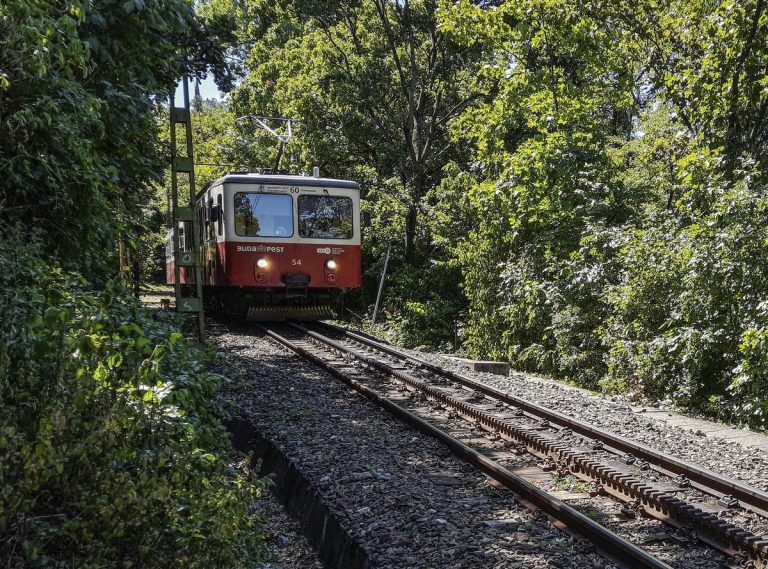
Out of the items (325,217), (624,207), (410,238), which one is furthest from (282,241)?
(624,207)

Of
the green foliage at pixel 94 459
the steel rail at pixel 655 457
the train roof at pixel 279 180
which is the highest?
the train roof at pixel 279 180

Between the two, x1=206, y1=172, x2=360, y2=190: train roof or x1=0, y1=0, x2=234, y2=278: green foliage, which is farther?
x1=206, y1=172, x2=360, y2=190: train roof

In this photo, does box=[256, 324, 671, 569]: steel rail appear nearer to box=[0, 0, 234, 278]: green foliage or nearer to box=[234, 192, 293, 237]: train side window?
box=[0, 0, 234, 278]: green foliage

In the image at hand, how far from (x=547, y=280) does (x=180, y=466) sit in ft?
34.6

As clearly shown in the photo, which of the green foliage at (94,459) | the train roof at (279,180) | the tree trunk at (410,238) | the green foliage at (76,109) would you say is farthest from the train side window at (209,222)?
the green foliage at (94,459)

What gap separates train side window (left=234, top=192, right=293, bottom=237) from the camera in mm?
14656

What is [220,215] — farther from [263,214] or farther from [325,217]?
[325,217]

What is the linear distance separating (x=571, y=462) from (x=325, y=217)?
10.2m

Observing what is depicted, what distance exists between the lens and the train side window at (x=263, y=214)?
14.7m

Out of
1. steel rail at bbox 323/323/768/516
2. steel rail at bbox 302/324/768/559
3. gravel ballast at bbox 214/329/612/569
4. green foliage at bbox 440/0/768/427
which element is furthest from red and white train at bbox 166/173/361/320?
steel rail at bbox 302/324/768/559

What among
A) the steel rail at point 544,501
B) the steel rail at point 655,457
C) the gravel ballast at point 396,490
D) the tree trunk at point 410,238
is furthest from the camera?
the tree trunk at point 410,238

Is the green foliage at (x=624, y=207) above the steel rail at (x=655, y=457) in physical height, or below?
above

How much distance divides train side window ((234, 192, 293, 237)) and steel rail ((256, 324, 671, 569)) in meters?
7.32

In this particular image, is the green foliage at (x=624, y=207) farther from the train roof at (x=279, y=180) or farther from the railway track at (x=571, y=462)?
the train roof at (x=279, y=180)
